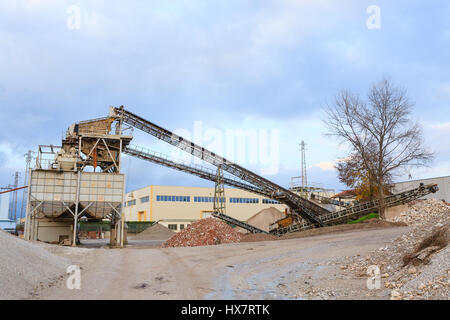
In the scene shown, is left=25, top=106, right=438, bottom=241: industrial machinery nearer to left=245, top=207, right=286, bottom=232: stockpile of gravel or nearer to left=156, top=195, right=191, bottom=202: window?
left=245, top=207, right=286, bottom=232: stockpile of gravel

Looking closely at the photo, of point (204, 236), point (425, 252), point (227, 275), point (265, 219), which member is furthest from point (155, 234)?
point (425, 252)

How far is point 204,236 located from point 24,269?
14120 mm

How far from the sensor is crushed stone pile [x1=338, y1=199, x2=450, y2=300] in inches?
297

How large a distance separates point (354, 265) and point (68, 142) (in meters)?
22.8

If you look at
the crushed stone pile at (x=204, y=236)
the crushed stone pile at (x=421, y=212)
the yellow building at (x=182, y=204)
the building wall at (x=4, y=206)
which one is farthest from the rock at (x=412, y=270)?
the building wall at (x=4, y=206)

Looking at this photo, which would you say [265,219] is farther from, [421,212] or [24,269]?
[24,269]

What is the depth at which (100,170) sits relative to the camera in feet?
89.5

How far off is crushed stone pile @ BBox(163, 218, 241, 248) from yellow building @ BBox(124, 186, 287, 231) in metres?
27.7

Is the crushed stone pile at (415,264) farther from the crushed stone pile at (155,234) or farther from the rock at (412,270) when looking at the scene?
the crushed stone pile at (155,234)

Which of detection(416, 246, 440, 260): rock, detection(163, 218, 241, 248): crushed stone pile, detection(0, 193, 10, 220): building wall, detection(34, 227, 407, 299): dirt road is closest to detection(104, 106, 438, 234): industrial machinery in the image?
detection(163, 218, 241, 248): crushed stone pile

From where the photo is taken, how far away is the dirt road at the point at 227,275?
9.02 metres

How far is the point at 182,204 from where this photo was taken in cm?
5269
